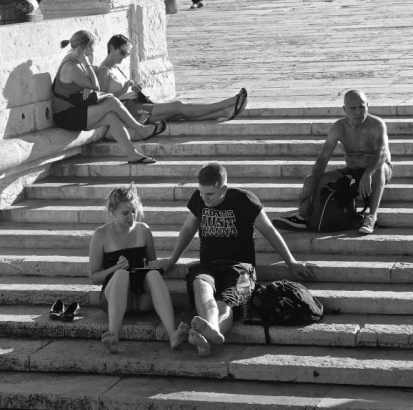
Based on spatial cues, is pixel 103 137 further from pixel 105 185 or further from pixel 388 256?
pixel 388 256

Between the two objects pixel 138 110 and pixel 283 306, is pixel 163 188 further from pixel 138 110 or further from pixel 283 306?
pixel 283 306

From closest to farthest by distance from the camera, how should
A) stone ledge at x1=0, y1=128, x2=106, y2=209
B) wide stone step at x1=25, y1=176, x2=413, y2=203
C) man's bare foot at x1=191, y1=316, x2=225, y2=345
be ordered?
man's bare foot at x1=191, y1=316, x2=225, y2=345 → wide stone step at x1=25, y1=176, x2=413, y2=203 → stone ledge at x1=0, y1=128, x2=106, y2=209

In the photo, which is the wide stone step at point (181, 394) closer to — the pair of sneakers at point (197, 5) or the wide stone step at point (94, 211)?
the wide stone step at point (94, 211)

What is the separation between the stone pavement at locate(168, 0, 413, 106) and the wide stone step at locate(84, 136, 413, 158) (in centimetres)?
100

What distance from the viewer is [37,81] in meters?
11.3

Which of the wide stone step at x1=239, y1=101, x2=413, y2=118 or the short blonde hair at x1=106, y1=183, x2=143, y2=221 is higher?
the short blonde hair at x1=106, y1=183, x2=143, y2=221

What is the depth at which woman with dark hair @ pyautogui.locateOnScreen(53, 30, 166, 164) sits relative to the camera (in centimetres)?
1127

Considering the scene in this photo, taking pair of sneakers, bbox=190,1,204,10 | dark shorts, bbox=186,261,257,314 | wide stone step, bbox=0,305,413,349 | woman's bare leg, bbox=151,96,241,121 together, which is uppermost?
woman's bare leg, bbox=151,96,241,121

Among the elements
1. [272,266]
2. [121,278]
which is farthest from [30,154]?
[272,266]

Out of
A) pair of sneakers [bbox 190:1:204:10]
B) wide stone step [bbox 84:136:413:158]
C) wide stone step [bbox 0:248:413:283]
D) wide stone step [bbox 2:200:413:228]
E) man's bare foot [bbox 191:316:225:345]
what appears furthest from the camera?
pair of sneakers [bbox 190:1:204:10]

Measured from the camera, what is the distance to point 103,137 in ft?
39.7

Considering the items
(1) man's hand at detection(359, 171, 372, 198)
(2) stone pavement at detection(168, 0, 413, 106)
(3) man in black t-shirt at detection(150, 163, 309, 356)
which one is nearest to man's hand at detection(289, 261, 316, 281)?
(3) man in black t-shirt at detection(150, 163, 309, 356)

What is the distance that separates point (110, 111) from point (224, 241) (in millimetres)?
2686

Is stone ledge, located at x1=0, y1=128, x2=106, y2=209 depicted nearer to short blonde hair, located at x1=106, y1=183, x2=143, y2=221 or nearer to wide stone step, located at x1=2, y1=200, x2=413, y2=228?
wide stone step, located at x1=2, y1=200, x2=413, y2=228
